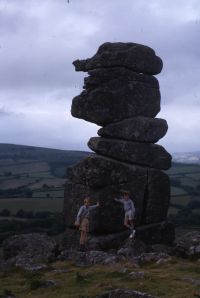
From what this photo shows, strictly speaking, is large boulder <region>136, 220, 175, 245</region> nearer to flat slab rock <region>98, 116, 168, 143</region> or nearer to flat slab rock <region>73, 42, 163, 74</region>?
flat slab rock <region>98, 116, 168, 143</region>

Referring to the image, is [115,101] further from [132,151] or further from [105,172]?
[105,172]

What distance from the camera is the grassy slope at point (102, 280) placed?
62.5 ft

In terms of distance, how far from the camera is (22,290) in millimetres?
20844

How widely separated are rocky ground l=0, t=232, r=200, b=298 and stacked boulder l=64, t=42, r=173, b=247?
4.62m

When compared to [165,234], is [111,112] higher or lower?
higher

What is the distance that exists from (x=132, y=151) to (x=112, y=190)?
114 inches

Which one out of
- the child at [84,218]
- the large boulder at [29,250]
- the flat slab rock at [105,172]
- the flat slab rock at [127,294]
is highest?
the flat slab rock at [105,172]

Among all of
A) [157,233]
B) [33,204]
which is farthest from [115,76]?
[33,204]

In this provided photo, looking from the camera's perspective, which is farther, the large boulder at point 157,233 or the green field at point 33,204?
the green field at point 33,204

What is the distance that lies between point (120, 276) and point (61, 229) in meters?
35.4

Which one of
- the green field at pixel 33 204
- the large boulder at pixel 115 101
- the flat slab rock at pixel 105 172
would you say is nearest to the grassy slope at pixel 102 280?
the flat slab rock at pixel 105 172

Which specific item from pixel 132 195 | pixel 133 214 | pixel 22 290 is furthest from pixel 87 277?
pixel 132 195

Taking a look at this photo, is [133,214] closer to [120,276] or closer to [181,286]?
[120,276]

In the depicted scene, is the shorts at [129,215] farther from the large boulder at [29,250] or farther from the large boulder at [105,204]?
the large boulder at [29,250]
